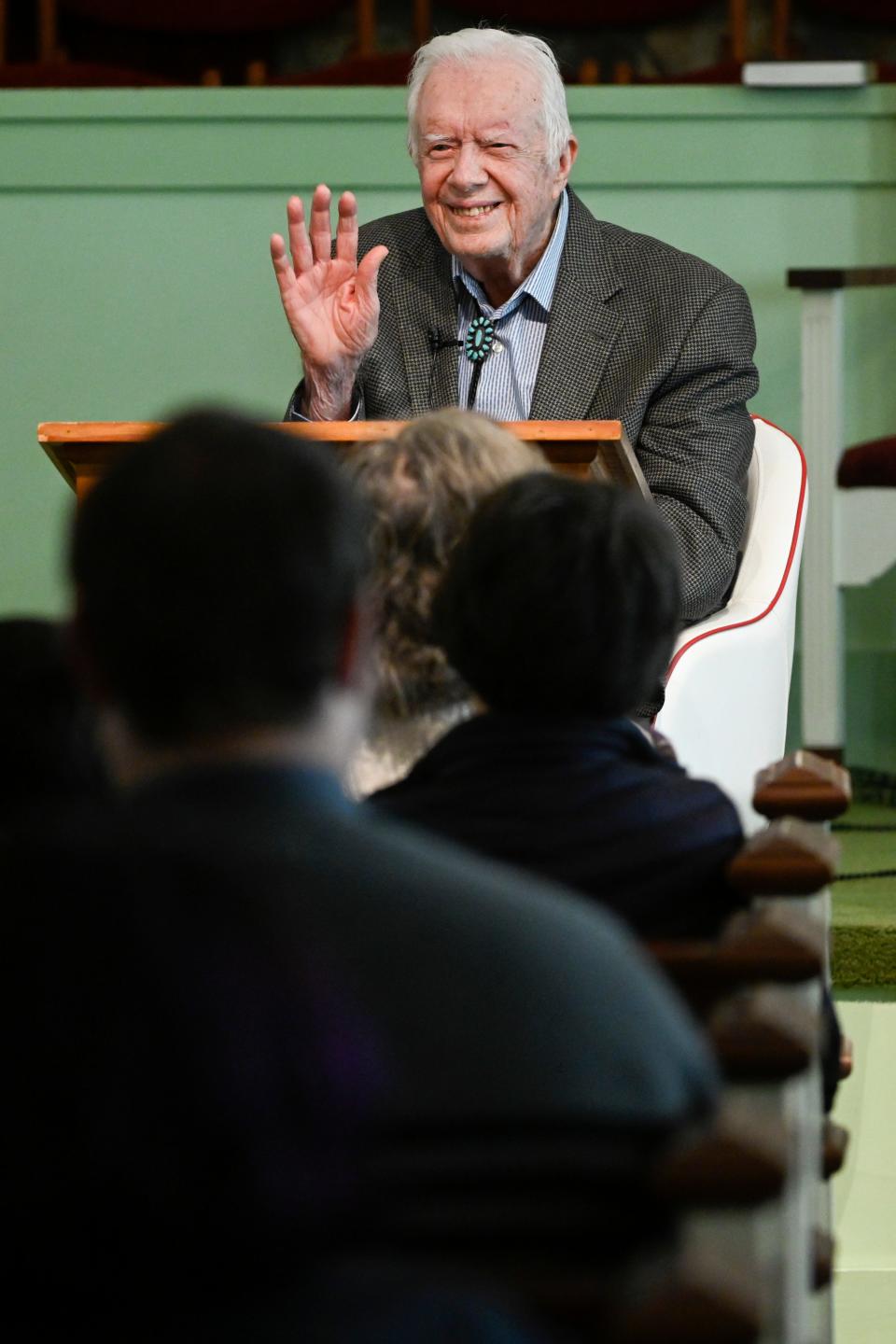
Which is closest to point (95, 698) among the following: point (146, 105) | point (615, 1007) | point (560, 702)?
point (615, 1007)

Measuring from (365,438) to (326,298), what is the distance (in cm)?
55

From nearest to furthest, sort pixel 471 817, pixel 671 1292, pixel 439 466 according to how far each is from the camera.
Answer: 1. pixel 671 1292
2. pixel 471 817
3. pixel 439 466

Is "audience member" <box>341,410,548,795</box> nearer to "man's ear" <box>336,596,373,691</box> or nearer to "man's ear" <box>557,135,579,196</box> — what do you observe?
"man's ear" <box>336,596,373,691</box>

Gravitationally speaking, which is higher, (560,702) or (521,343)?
(521,343)

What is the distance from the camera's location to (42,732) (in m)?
0.99

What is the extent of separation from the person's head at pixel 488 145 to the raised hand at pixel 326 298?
31 centimetres

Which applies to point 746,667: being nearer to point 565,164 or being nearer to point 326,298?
point 326,298

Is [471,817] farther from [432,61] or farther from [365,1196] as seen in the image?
[432,61]

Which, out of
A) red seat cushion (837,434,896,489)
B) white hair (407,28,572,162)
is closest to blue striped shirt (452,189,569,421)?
white hair (407,28,572,162)

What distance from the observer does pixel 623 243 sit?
9.02 feet

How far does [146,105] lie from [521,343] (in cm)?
106

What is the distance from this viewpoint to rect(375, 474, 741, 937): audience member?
1.08m

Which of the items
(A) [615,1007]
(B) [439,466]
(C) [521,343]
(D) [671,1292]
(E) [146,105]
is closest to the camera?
(D) [671,1292]

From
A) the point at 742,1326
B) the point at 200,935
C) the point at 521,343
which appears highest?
the point at 521,343
